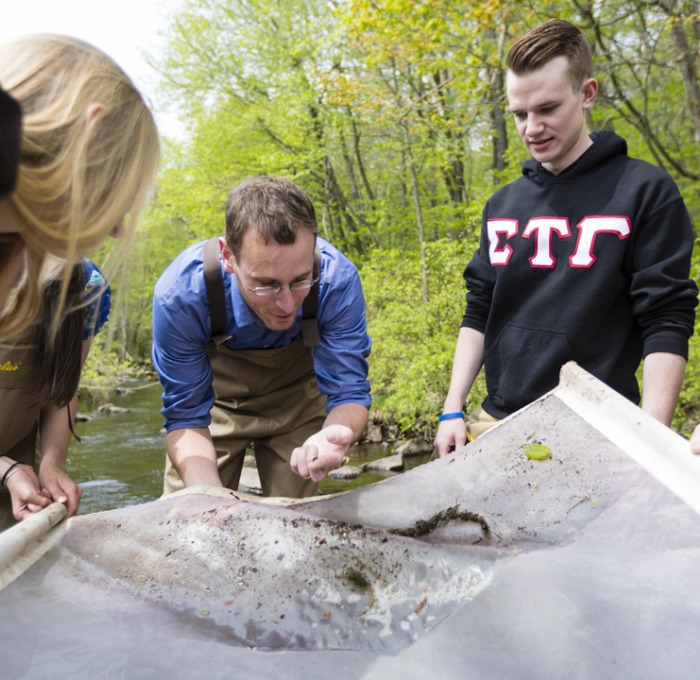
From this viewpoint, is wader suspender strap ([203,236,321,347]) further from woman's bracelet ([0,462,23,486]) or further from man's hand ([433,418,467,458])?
woman's bracelet ([0,462,23,486])

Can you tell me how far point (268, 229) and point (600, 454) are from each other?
1255mm

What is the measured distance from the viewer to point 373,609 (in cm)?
156

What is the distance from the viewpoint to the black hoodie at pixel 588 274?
2.23 metres

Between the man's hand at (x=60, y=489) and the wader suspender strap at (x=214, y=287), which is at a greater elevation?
the wader suspender strap at (x=214, y=287)

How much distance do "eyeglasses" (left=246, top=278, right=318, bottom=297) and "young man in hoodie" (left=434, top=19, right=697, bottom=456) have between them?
2.28 feet

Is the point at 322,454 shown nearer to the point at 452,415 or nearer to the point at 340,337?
the point at 452,415

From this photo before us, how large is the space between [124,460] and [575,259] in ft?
29.1

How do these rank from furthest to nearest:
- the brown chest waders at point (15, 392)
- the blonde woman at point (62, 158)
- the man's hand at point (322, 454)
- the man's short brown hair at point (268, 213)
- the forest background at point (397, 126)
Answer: the forest background at point (397, 126), the brown chest waders at point (15, 392), the man's short brown hair at point (268, 213), the man's hand at point (322, 454), the blonde woman at point (62, 158)

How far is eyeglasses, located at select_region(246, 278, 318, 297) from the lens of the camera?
2.44 m

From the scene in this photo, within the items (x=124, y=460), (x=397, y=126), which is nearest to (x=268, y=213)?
(x=124, y=460)

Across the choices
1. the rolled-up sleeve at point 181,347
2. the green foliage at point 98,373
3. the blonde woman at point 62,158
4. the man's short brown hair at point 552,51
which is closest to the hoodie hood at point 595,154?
the man's short brown hair at point 552,51

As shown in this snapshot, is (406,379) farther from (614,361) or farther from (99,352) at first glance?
(99,352)

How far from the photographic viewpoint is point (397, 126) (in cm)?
1309

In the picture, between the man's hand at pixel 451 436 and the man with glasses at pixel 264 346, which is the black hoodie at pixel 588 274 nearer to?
the man's hand at pixel 451 436
